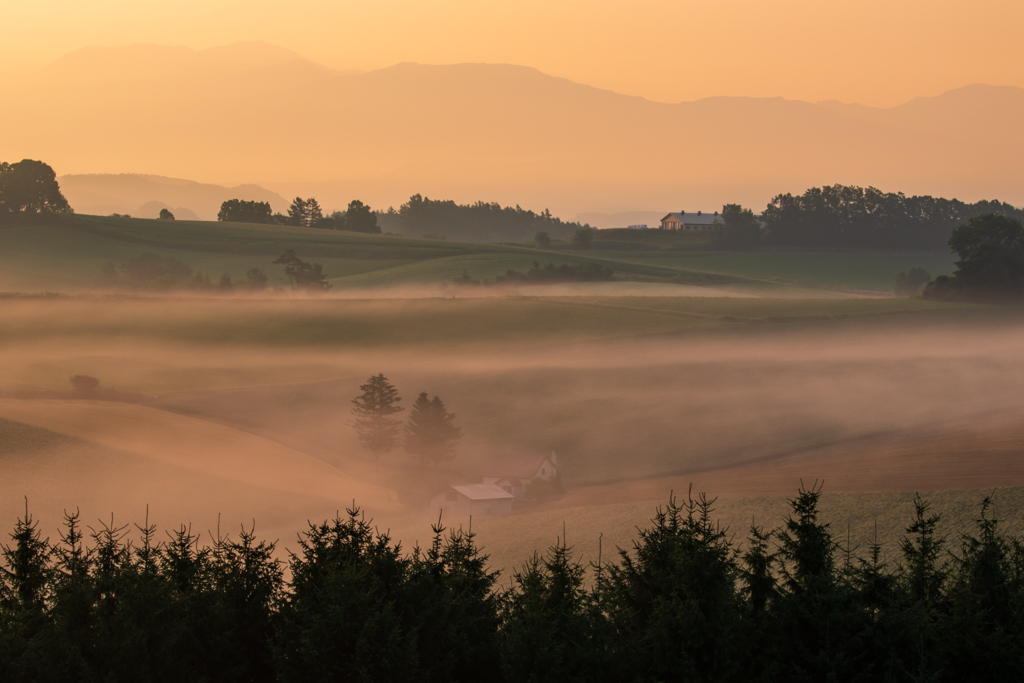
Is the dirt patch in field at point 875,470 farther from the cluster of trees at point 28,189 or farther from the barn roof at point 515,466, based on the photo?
the cluster of trees at point 28,189

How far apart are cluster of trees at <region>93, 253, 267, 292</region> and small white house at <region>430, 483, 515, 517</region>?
214 feet

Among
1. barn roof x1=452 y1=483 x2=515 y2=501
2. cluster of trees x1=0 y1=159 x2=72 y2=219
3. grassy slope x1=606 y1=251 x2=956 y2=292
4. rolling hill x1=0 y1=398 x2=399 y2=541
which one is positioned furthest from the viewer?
grassy slope x1=606 y1=251 x2=956 y2=292

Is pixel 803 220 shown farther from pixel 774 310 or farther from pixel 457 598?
pixel 457 598

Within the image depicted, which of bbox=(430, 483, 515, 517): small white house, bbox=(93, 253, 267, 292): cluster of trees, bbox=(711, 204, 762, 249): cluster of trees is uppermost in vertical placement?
bbox=(711, 204, 762, 249): cluster of trees

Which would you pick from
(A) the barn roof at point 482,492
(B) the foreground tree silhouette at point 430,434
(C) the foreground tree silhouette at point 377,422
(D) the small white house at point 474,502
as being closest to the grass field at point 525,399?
(B) the foreground tree silhouette at point 430,434

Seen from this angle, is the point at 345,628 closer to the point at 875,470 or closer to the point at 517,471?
the point at 517,471

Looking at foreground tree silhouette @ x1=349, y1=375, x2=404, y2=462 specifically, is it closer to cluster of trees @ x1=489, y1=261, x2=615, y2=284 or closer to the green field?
the green field

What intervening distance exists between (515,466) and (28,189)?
12127 centimetres

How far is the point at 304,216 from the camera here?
19150 cm

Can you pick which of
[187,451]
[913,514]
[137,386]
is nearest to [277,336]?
[137,386]

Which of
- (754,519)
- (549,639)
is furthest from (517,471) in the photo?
(549,639)

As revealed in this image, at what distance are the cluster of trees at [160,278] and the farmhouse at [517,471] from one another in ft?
207

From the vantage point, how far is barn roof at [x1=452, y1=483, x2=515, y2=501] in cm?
4891

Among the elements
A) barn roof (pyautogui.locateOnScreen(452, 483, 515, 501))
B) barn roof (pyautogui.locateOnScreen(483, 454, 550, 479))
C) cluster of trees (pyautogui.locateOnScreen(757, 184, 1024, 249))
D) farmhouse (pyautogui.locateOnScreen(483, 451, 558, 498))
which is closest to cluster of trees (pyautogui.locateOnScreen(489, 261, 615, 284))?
cluster of trees (pyautogui.locateOnScreen(757, 184, 1024, 249))
